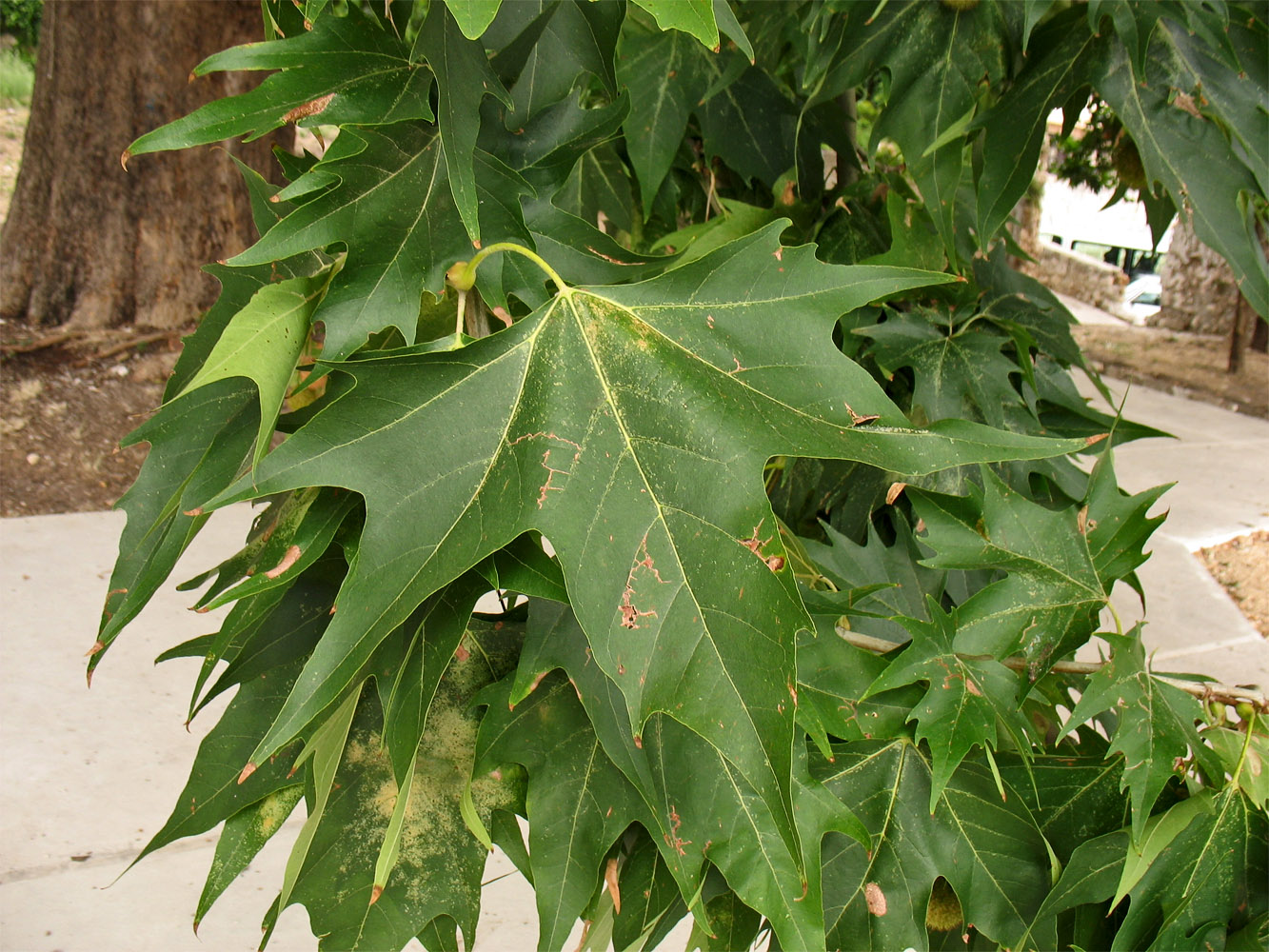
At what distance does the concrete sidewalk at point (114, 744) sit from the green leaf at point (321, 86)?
3.40ft

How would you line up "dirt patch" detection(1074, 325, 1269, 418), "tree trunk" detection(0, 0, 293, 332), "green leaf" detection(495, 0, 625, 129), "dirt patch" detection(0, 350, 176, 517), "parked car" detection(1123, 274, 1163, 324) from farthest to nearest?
"parked car" detection(1123, 274, 1163, 324), "dirt patch" detection(1074, 325, 1269, 418), "tree trunk" detection(0, 0, 293, 332), "dirt patch" detection(0, 350, 176, 517), "green leaf" detection(495, 0, 625, 129)

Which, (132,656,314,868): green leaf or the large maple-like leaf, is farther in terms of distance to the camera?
(132,656,314,868): green leaf

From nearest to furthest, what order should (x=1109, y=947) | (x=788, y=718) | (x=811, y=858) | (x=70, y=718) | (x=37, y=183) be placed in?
(x=788, y=718) → (x=811, y=858) → (x=1109, y=947) → (x=70, y=718) → (x=37, y=183)

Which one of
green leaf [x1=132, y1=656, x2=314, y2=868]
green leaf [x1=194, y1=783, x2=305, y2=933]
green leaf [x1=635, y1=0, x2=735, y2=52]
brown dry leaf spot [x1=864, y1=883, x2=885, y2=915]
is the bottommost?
brown dry leaf spot [x1=864, y1=883, x2=885, y2=915]

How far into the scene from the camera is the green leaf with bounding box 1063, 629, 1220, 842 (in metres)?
0.47

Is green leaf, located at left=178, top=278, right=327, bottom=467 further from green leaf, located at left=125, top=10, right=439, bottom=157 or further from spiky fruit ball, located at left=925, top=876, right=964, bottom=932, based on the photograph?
spiky fruit ball, located at left=925, top=876, right=964, bottom=932

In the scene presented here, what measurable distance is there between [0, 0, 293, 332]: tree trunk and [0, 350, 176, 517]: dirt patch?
0.16 meters

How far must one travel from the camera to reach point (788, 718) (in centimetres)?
34

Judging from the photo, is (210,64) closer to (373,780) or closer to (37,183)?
(373,780)

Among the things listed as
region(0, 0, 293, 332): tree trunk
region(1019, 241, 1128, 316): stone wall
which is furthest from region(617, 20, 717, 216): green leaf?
region(1019, 241, 1128, 316): stone wall

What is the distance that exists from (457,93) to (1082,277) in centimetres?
693

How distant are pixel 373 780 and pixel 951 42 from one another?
53 cm

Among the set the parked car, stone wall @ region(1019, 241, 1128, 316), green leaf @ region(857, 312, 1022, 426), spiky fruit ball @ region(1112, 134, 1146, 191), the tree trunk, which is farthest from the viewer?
stone wall @ region(1019, 241, 1128, 316)

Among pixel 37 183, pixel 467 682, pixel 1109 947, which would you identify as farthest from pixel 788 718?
pixel 37 183
